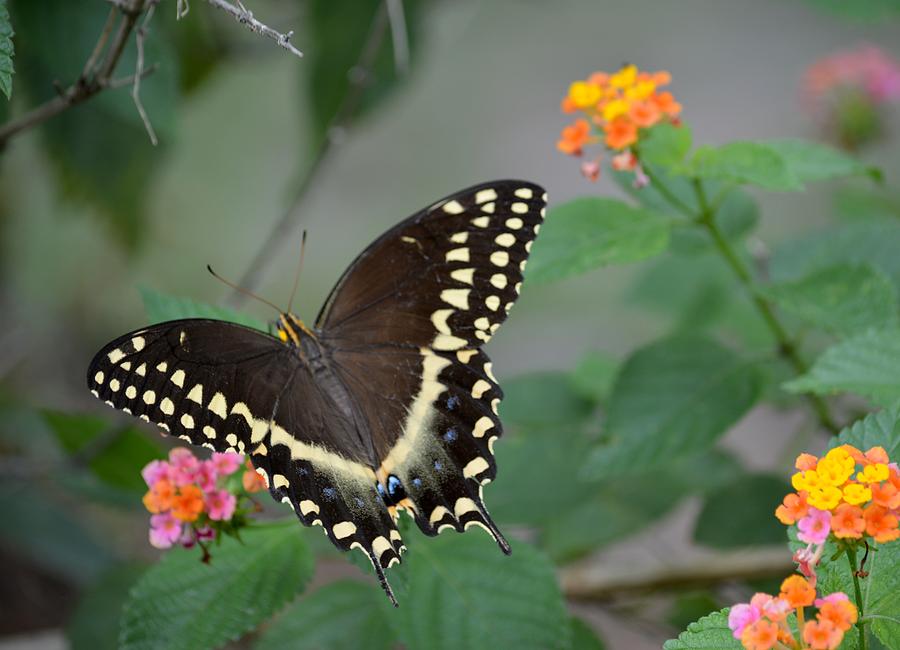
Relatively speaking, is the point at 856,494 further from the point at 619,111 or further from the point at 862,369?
the point at 619,111

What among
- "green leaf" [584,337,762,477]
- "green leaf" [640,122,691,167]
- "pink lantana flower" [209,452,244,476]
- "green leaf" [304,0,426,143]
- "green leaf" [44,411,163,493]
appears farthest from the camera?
"green leaf" [304,0,426,143]

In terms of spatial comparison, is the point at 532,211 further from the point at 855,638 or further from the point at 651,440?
the point at 855,638

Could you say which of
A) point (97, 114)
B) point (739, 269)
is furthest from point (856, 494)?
point (97, 114)

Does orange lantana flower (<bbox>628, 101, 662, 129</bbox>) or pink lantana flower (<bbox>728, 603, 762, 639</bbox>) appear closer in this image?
pink lantana flower (<bbox>728, 603, 762, 639</bbox>)

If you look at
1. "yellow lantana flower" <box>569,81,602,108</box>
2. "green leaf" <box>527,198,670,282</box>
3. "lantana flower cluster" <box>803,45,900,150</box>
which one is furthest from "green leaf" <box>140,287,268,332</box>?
"lantana flower cluster" <box>803,45,900,150</box>

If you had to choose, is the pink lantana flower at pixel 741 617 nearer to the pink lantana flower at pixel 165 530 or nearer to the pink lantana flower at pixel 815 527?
A: the pink lantana flower at pixel 815 527

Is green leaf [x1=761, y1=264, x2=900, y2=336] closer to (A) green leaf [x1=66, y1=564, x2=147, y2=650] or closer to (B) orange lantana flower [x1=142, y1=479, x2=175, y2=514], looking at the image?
(B) orange lantana flower [x1=142, y1=479, x2=175, y2=514]

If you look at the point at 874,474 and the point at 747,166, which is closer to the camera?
→ the point at 874,474

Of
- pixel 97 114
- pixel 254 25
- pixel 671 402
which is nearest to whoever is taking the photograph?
pixel 254 25
